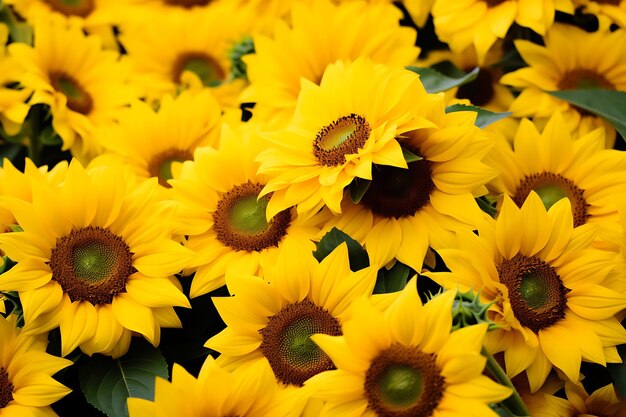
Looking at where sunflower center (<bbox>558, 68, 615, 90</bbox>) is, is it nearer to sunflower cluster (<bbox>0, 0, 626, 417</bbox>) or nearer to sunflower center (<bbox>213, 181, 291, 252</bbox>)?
sunflower cluster (<bbox>0, 0, 626, 417</bbox>)

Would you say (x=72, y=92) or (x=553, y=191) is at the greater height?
(x=553, y=191)

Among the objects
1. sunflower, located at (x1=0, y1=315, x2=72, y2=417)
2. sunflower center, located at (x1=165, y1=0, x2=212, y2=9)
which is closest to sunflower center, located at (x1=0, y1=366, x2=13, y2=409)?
sunflower, located at (x1=0, y1=315, x2=72, y2=417)

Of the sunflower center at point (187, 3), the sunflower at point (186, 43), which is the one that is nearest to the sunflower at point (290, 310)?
the sunflower at point (186, 43)

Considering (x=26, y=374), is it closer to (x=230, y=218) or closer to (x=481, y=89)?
(x=230, y=218)

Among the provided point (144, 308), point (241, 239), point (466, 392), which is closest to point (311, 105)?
point (241, 239)

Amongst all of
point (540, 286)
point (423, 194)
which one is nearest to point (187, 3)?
point (423, 194)

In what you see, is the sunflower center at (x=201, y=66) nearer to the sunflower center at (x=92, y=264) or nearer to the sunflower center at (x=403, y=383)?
the sunflower center at (x=92, y=264)
